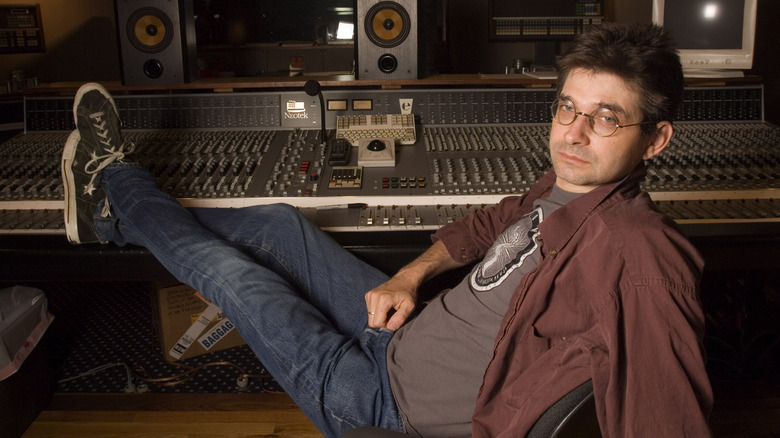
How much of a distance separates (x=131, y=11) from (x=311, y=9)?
3705 mm

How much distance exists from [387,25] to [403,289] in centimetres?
114

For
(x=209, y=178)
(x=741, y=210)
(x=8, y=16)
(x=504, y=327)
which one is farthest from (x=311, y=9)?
(x=504, y=327)

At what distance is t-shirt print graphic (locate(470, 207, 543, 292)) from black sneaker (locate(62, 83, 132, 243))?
3.17 feet

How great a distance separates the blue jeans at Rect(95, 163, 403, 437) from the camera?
49.8 inches

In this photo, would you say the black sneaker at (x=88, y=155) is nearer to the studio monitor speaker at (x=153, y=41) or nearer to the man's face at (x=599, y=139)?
the studio monitor speaker at (x=153, y=41)

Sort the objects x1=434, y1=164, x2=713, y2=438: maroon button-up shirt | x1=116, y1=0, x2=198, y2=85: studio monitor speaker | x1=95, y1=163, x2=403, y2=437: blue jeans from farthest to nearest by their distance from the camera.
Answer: x1=116, y1=0, x2=198, y2=85: studio monitor speaker, x1=95, y1=163, x2=403, y2=437: blue jeans, x1=434, y1=164, x2=713, y2=438: maroon button-up shirt

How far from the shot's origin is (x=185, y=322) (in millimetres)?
2230

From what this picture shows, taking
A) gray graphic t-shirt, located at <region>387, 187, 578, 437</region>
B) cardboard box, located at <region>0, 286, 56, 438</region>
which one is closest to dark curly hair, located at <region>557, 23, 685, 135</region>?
gray graphic t-shirt, located at <region>387, 187, 578, 437</region>

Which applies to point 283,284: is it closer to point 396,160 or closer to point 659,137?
point 396,160

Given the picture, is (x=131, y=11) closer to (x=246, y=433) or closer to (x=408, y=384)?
(x=246, y=433)

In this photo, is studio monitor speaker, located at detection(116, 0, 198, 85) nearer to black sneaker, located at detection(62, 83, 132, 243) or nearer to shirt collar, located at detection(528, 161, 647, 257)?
black sneaker, located at detection(62, 83, 132, 243)

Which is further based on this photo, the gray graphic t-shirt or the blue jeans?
the blue jeans

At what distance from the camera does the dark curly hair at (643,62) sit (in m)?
1.03

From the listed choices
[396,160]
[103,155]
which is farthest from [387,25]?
[103,155]
